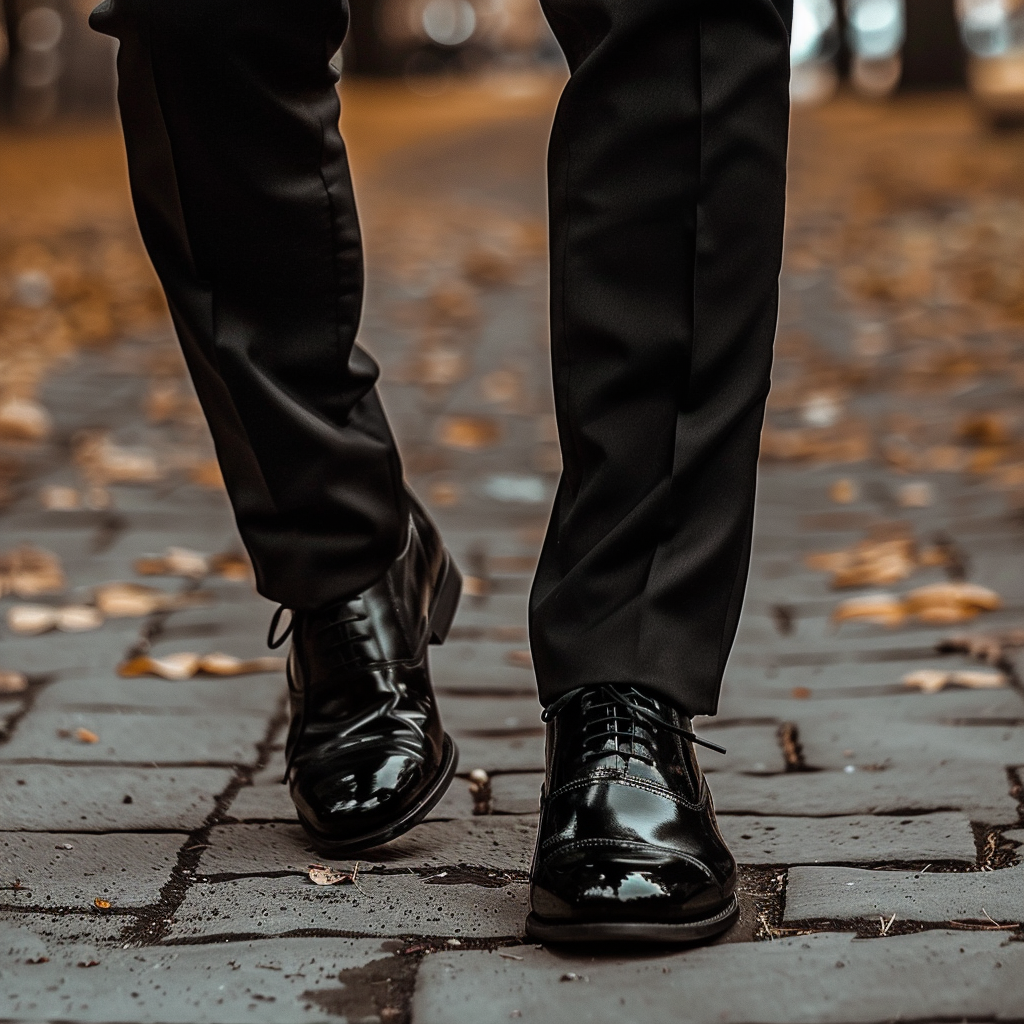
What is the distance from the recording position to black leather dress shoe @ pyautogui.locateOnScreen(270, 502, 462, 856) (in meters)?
1.53

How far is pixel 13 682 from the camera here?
2199 millimetres

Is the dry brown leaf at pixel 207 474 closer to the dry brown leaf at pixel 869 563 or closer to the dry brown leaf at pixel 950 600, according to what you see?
the dry brown leaf at pixel 869 563

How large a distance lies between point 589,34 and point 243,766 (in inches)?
40.7

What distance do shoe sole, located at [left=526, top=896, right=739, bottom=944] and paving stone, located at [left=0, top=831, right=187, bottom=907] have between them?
16.5 inches

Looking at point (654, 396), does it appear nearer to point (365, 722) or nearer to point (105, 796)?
point (365, 722)

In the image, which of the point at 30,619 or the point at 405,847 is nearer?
the point at 405,847

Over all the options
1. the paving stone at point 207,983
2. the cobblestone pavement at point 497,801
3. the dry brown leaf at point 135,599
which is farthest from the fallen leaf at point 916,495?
the paving stone at point 207,983

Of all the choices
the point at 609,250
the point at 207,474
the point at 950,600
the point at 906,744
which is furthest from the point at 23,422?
the point at 609,250

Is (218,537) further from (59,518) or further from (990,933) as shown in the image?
(990,933)

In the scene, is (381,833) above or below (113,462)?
above

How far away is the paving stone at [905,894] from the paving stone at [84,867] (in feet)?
2.16

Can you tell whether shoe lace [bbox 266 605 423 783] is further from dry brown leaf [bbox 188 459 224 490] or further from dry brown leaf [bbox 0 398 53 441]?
dry brown leaf [bbox 0 398 53 441]

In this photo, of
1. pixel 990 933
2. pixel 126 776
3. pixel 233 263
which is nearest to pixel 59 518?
pixel 126 776

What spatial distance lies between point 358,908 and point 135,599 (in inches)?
52.6
